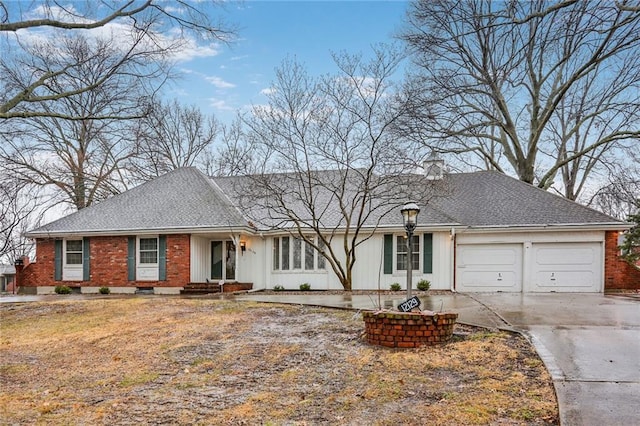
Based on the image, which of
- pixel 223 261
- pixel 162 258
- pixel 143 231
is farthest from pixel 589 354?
pixel 143 231

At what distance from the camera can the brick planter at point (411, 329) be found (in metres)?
6.13

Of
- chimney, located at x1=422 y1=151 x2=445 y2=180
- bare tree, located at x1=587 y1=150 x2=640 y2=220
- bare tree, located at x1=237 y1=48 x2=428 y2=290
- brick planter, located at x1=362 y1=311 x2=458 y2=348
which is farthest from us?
bare tree, located at x1=587 y1=150 x2=640 y2=220

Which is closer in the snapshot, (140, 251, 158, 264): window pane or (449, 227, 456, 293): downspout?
(449, 227, 456, 293): downspout

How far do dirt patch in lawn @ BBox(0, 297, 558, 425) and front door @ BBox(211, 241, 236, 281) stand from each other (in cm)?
875

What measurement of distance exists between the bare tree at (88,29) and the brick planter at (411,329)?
30.6 feet

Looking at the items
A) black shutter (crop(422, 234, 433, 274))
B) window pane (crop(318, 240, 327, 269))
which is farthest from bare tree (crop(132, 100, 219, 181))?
black shutter (crop(422, 234, 433, 274))

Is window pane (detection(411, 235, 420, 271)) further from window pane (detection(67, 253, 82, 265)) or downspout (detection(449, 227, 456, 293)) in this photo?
window pane (detection(67, 253, 82, 265))

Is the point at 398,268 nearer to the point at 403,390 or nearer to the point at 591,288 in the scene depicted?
the point at 591,288

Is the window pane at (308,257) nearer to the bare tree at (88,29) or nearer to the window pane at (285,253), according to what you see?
the window pane at (285,253)

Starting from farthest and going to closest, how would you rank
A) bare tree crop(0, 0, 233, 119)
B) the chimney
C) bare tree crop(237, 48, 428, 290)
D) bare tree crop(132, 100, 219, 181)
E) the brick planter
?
bare tree crop(132, 100, 219, 181) → the chimney → bare tree crop(237, 48, 428, 290) → bare tree crop(0, 0, 233, 119) → the brick planter

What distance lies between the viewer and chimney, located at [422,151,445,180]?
18062 millimetres

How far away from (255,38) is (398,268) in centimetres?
916

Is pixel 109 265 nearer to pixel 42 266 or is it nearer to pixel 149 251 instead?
pixel 149 251

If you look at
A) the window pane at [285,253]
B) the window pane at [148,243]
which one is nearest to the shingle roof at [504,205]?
the window pane at [285,253]
